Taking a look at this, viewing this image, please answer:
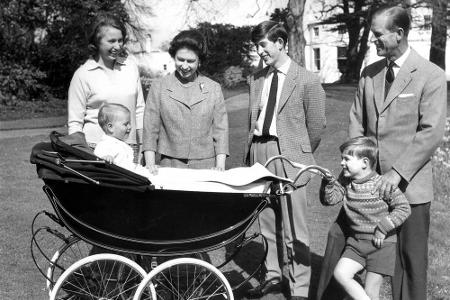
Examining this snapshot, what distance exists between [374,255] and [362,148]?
26.1 inches

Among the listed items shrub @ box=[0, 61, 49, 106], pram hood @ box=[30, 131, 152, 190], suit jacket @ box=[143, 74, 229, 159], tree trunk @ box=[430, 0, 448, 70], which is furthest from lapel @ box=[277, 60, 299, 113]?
shrub @ box=[0, 61, 49, 106]

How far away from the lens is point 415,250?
14.6ft

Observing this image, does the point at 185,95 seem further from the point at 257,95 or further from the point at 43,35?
the point at 43,35

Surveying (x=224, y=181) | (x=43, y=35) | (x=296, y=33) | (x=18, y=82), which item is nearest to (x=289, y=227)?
(x=224, y=181)

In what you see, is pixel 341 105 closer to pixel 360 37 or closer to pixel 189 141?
pixel 189 141

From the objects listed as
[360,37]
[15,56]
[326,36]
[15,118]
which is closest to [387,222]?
[15,118]

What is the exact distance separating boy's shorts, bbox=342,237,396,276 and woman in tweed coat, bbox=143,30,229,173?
3.89 ft

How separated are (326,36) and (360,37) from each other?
7.37 meters

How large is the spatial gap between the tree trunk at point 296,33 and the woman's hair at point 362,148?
13952 mm

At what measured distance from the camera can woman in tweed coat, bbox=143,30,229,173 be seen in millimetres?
5133

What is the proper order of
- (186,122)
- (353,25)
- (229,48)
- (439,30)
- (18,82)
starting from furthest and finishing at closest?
1. (353,25)
2. (229,48)
3. (439,30)
4. (18,82)
5. (186,122)

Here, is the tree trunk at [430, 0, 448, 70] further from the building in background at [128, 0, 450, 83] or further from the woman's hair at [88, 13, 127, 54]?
the woman's hair at [88, 13, 127, 54]

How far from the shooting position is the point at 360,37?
4012 centimetres

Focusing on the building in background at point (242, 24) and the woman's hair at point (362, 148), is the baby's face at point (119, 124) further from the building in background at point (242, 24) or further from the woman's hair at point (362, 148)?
the building in background at point (242, 24)
